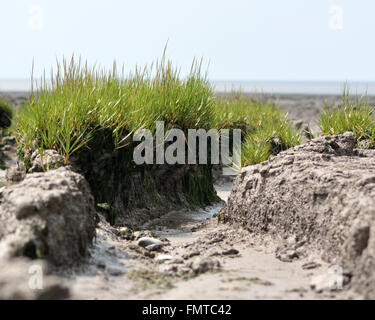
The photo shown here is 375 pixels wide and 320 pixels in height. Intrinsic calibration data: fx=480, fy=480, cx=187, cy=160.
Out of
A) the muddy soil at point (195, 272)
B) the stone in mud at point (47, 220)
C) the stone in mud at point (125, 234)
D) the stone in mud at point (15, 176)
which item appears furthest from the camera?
the stone in mud at point (15, 176)

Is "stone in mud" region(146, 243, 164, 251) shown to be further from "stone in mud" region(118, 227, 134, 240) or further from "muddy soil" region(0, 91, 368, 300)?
"stone in mud" region(118, 227, 134, 240)

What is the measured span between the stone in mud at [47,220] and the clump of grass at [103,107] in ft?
3.32

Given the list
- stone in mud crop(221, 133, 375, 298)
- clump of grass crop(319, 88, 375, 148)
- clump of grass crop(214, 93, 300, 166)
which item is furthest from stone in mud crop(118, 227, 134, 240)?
clump of grass crop(319, 88, 375, 148)

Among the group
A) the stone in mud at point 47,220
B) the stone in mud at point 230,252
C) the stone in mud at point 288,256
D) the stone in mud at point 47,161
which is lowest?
the stone in mud at point 230,252

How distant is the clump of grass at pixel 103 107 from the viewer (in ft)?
14.9

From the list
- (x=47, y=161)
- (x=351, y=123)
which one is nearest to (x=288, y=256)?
(x=47, y=161)

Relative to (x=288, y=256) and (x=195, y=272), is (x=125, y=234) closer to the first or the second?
Result: (x=195, y=272)

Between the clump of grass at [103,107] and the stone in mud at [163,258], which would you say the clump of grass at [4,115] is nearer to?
the clump of grass at [103,107]

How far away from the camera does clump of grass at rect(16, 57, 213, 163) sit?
4547 mm

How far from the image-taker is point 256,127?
826 centimetres

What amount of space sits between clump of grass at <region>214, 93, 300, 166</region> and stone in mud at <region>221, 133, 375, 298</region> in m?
1.28

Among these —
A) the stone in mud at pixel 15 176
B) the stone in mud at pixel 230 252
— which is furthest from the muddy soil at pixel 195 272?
the stone in mud at pixel 15 176
